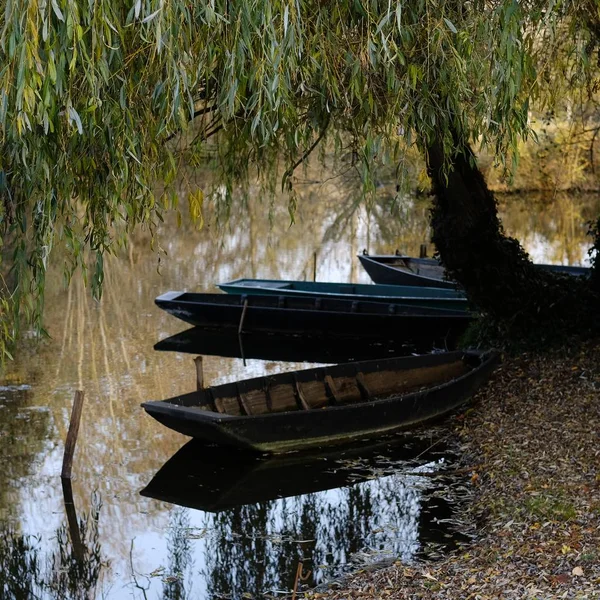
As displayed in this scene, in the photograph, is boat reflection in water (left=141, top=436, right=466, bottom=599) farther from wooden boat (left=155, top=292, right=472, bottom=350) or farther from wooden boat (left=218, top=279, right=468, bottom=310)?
wooden boat (left=218, top=279, right=468, bottom=310)

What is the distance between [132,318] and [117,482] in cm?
809

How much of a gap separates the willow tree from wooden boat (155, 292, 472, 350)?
7929 millimetres

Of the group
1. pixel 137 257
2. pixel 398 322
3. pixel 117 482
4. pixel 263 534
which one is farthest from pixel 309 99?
pixel 137 257

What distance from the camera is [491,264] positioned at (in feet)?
33.2

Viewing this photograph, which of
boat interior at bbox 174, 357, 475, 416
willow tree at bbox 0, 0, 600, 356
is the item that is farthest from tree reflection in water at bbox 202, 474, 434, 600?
willow tree at bbox 0, 0, 600, 356

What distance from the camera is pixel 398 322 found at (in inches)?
542

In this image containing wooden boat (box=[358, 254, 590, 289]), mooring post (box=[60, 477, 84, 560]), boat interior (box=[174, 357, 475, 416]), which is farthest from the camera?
wooden boat (box=[358, 254, 590, 289])

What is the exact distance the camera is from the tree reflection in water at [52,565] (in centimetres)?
637

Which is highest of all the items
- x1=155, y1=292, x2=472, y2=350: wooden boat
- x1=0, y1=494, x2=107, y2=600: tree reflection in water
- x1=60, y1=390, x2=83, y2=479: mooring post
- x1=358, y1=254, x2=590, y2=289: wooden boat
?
x1=358, y1=254, x2=590, y2=289: wooden boat

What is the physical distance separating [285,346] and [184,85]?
10238 millimetres

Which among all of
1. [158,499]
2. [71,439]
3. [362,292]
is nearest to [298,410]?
[158,499]

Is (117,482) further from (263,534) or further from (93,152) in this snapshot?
(93,152)

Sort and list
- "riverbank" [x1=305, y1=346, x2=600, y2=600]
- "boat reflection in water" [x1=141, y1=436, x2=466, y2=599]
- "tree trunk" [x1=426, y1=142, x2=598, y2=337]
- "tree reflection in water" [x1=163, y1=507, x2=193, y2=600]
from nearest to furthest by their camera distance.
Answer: "riverbank" [x1=305, y1=346, x2=600, y2=600] → "tree reflection in water" [x1=163, y1=507, x2=193, y2=600] → "boat reflection in water" [x1=141, y1=436, x2=466, y2=599] → "tree trunk" [x1=426, y1=142, x2=598, y2=337]

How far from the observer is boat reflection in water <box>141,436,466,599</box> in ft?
21.4
